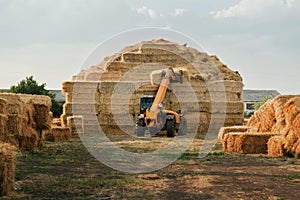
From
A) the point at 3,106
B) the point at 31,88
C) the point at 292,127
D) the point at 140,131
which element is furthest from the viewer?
the point at 31,88

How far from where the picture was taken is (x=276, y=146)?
675 inches

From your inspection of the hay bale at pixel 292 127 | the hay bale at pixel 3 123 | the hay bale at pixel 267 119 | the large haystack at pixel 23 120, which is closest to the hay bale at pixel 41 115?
the large haystack at pixel 23 120

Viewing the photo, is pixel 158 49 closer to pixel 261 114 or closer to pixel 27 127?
pixel 261 114

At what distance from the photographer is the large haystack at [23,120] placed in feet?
56.1

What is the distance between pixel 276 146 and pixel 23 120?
33.0 ft

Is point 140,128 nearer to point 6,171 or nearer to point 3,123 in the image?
point 3,123

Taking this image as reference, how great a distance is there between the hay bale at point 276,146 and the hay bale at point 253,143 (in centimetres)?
53

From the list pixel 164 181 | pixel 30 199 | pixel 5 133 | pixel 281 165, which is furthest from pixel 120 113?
pixel 30 199

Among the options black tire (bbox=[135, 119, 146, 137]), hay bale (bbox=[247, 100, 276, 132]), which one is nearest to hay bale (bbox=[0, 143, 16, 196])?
hay bale (bbox=[247, 100, 276, 132])

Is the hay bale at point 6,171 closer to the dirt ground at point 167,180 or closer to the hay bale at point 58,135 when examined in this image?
the dirt ground at point 167,180

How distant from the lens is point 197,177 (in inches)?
458

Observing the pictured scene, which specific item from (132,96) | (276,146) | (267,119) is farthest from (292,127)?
(132,96)

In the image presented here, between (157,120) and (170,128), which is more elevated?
(157,120)

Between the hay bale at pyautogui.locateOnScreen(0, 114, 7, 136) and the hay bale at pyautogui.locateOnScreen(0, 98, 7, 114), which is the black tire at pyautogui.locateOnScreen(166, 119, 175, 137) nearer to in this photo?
the hay bale at pyautogui.locateOnScreen(0, 98, 7, 114)
